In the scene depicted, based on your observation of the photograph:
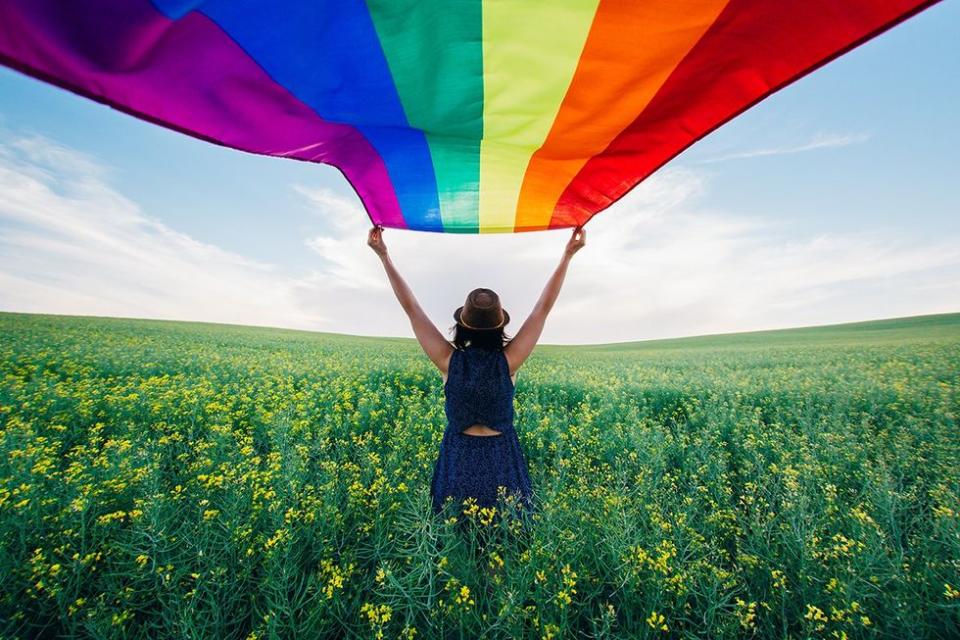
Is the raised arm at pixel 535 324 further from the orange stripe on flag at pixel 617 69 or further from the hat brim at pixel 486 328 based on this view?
the orange stripe on flag at pixel 617 69

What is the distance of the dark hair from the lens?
2768mm

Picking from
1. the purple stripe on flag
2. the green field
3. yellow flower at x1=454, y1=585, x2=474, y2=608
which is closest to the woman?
the green field

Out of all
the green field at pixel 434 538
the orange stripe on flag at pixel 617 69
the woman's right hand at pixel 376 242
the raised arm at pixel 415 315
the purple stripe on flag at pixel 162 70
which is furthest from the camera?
the woman's right hand at pixel 376 242

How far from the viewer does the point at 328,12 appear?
1.42 metres

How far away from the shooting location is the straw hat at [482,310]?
8.61 ft

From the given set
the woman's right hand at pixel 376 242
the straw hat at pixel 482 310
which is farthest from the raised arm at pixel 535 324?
the woman's right hand at pixel 376 242

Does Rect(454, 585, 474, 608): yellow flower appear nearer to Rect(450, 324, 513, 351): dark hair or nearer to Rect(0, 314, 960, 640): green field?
Rect(0, 314, 960, 640): green field

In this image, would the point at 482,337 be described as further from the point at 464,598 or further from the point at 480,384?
the point at 464,598

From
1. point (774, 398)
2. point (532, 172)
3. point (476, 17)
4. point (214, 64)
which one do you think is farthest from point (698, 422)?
point (214, 64)

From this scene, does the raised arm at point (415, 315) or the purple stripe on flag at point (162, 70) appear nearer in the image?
the purple stripe on flag at point (162, 70)

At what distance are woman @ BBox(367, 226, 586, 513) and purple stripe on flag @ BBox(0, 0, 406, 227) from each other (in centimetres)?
129

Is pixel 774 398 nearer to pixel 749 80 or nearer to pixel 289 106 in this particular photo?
pixel 749 80

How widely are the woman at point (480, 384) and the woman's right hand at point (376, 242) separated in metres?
0.16

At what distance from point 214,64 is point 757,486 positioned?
16.5ft
